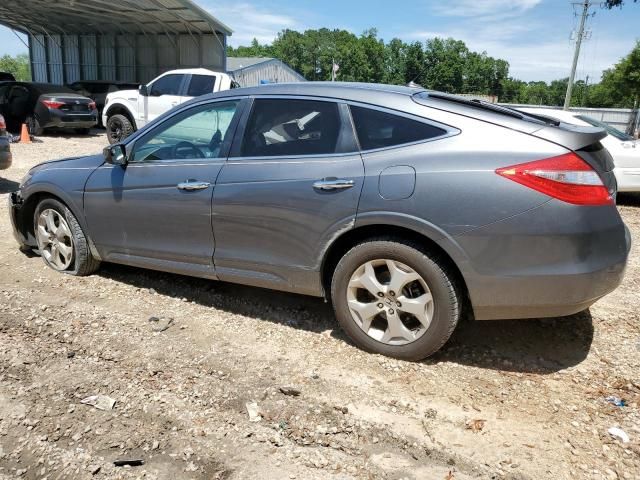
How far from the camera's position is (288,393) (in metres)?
3.09

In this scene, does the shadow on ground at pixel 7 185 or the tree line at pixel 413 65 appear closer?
the shadow on ground at pixel 7 185

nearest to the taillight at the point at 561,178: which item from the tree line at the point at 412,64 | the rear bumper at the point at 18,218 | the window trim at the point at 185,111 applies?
the window trim at the point at 185,111

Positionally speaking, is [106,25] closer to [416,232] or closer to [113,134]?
[113,134]

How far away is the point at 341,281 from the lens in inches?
135

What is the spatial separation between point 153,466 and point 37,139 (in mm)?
14917

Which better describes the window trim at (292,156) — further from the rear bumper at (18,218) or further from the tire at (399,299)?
the rear bumper at (18,218)

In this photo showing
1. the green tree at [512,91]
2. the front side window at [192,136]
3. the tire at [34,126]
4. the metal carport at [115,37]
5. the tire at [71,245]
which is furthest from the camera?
the green tree at [512,91]

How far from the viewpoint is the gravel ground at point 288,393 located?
2.54 m

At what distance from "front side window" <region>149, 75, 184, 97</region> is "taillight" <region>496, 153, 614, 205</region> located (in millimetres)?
12379

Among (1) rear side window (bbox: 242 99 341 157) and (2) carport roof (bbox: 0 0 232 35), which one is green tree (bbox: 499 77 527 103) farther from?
(1) rear side window (bbox: 242 99 341 157)

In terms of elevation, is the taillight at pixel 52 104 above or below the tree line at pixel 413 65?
below

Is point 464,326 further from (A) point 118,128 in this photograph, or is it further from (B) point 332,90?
(A) point 118,128

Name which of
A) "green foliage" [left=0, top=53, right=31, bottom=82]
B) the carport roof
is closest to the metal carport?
the carport roof

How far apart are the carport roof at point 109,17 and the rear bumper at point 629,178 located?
1697 cm
